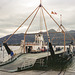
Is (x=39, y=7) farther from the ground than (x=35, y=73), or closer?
farther from the ground

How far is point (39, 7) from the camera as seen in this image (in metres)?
30.4

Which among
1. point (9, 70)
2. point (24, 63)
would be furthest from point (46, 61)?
point (9, 70)

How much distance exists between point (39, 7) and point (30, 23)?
4.67m

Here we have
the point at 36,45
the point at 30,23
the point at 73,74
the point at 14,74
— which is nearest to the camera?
the point at 14,74

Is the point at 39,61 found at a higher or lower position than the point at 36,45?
lower

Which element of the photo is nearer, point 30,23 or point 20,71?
point 20,71

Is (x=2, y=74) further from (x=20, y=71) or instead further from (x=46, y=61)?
(x=46, y=61)

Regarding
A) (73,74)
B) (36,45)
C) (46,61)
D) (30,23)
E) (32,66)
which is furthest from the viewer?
(36,45)

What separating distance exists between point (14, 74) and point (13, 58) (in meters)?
9.72

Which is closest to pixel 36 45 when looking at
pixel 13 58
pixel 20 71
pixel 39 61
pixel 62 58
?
pixel 62 58

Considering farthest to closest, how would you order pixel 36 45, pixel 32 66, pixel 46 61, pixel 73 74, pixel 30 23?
pixel 36 45
pixel 30 23
pixel 46 61
pixel 32 66
pixel 73 74

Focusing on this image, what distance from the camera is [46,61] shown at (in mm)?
26750

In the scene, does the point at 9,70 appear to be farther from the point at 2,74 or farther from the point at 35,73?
the point at 35,73

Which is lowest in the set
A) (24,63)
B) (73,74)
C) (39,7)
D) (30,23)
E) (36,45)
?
(73,74)
